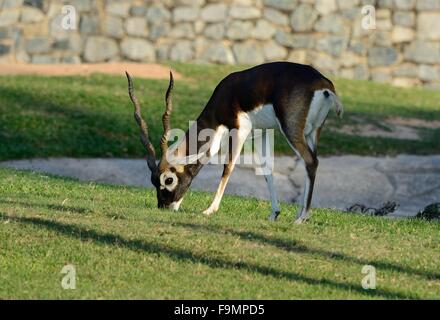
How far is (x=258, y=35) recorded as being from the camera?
2444 cm

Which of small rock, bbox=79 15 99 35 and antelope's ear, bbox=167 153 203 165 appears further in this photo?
small rock, bbox=79 15 99 35

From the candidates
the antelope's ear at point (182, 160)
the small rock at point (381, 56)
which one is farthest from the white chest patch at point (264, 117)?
the small rock at point (381, 56)

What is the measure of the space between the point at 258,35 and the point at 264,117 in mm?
14578

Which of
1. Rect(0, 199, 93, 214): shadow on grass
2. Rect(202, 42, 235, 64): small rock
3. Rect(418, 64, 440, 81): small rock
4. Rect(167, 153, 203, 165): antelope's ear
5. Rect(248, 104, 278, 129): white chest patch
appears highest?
Rect(248, 104, 278, 129): white chest patch

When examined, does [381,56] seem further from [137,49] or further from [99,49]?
[99,49]

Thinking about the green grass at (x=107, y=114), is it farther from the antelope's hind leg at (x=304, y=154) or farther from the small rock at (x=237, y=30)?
the antelope's hind leg at (x=304, y=154)

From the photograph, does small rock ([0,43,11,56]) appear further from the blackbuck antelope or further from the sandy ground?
the blackbuck antelope

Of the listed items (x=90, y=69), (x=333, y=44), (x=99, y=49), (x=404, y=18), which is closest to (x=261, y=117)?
(x=90, y=69)

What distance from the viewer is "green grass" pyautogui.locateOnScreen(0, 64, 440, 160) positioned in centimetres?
1673

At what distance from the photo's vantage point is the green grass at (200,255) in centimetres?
791

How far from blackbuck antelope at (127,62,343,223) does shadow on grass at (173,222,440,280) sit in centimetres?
93

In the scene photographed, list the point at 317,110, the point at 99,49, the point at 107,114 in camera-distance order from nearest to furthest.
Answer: the point at 317,110 < the point at 107,114 < the point at 99,49

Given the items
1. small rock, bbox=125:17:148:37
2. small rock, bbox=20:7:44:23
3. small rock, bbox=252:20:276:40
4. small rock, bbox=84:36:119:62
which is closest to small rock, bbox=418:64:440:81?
small rock, bbox=252:20:276:40
